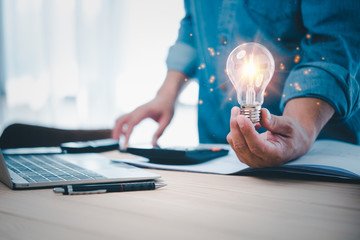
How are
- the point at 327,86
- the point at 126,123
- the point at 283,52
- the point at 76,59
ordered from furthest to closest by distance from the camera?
the point at 76,59 → the point at 126,123 → the point at 283,52 → the point at 327,86

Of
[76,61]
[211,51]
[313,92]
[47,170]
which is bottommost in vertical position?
[47,170]

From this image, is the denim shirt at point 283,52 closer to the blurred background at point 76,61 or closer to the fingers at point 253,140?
the fingers at point 253,140

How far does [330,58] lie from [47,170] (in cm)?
51

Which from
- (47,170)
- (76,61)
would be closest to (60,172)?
(47,170)

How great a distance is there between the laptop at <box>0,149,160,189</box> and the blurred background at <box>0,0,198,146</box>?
1329 mm

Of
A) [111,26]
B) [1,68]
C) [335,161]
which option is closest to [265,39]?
[335,161]

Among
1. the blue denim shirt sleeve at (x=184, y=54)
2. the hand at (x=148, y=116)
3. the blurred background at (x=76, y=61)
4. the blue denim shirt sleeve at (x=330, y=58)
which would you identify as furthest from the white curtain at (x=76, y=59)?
the blue denim shirt sleeve at (x=330, y=58)

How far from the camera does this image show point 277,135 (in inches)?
17.7

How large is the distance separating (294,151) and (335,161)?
57 millimetres

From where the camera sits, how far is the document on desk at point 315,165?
416mm

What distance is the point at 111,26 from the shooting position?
210 centimetres

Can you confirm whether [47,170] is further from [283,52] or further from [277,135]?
[283,52]

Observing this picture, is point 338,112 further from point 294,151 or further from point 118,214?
point 118,214

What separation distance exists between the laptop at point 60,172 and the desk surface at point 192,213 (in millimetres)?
17
